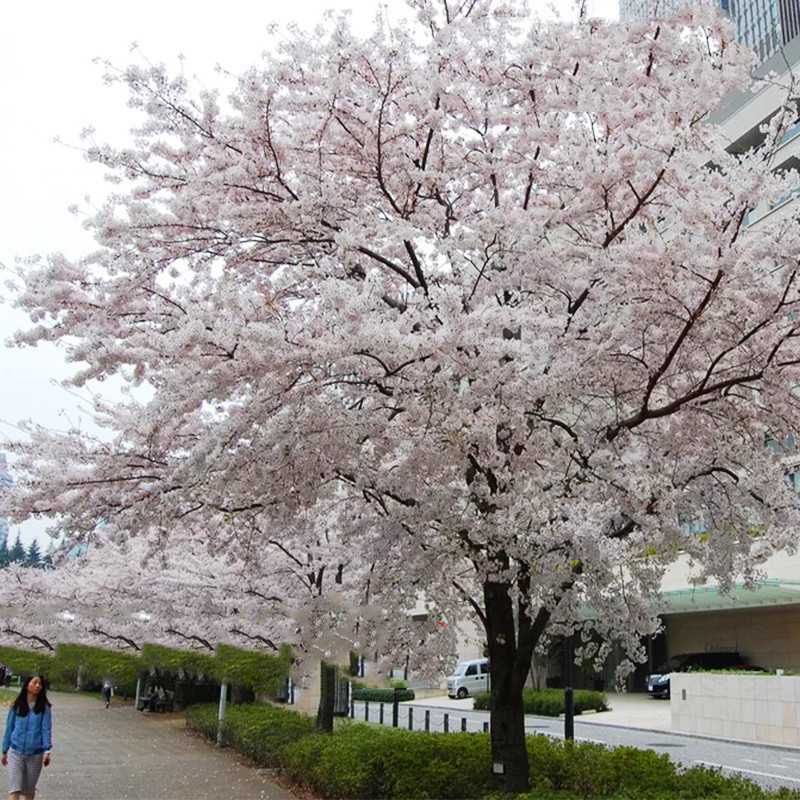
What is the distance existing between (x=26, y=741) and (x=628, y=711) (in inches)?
849

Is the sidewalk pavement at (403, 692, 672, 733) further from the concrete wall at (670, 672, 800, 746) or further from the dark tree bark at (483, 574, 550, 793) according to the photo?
the dark tree bark at (483, 574, 550, 793)

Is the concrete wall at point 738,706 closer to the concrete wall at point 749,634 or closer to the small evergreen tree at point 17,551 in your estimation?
the concrete wall at point 749,634

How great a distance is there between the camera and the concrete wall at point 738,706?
1697 centimetres

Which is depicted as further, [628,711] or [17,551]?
[17,551]

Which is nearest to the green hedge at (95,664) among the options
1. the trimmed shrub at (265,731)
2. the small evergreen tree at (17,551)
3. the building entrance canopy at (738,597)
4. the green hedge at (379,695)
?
the green hedge at (379,695)

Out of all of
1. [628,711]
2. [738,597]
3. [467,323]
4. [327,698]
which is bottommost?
Result: [628,711]

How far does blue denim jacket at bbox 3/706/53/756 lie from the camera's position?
819 centimetres

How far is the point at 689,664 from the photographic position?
95.2 ft

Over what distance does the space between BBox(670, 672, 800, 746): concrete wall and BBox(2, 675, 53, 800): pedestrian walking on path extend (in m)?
14.3

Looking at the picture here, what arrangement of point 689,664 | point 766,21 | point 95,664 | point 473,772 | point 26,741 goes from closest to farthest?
point 26,741 → point 473,772 → point 689,664 → point 95,664 → point 766,21

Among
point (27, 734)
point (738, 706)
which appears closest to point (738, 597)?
point (738, 706)

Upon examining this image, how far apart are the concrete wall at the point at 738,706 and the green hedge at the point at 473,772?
8.70 meters

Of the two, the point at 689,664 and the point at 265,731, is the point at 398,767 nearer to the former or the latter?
the point at 265,731

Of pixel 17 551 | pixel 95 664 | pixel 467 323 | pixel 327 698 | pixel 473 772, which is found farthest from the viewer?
pixel 17 551
